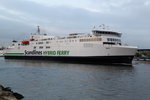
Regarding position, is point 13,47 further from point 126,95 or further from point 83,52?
point 126,95

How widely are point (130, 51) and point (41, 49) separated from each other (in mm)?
23663

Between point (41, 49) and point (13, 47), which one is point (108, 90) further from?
point (13, 47)

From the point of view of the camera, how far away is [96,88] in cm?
1914

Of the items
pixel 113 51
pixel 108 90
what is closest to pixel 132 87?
pixel 108 90

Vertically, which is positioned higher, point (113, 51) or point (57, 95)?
point (113, 51)

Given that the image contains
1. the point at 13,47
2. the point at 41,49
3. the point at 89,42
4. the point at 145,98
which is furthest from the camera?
the point at 13,47

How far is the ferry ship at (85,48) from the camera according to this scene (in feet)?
134

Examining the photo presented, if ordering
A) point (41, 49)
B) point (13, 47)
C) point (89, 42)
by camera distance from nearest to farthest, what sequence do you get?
point (89, 42), point (41, 49), point (13, 47)

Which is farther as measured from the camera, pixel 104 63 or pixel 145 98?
pixel 104 63

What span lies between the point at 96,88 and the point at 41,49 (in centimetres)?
3812

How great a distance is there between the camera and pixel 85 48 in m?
44.5

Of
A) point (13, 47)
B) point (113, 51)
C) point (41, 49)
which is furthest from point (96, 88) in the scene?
point (13, 47)

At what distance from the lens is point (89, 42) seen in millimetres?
44031

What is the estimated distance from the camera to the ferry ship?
1613 inches
